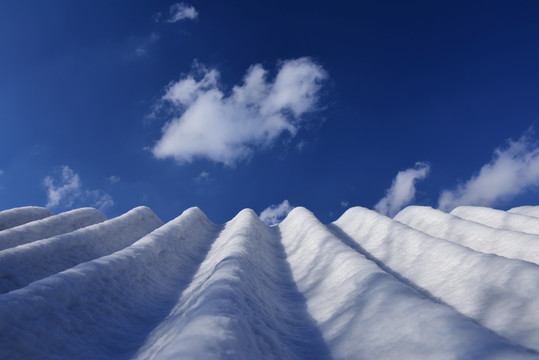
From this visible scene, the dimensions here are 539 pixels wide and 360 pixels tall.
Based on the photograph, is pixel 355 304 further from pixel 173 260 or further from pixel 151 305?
pixel 173 260

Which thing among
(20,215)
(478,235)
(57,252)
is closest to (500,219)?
(478,235)

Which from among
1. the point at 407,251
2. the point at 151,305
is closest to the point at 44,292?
the point at 151,305

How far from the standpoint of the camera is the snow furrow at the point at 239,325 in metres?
3.65

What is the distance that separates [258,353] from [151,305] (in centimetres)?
426

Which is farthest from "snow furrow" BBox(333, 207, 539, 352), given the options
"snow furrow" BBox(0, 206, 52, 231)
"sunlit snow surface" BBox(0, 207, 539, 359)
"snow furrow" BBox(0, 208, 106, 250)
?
"snow furrow" BBox(0, 206, 52, 231)

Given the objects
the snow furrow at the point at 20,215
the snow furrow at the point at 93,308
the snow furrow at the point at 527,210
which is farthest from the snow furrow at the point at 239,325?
the snow furrow at the point at 527,210

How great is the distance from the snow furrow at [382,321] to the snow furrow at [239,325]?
364 mm

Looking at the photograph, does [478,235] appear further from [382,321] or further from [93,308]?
[93,308]

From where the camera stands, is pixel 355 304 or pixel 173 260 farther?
pixel 173 260

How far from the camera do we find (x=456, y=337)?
3535 millimetres

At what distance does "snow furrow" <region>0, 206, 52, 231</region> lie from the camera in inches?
725

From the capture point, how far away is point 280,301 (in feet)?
23.7

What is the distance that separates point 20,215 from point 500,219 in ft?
81.7

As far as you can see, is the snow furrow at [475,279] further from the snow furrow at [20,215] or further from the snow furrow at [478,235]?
the snow furrow at [20,215]
